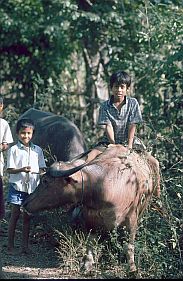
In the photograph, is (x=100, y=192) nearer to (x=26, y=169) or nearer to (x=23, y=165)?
(x=26, y=169)

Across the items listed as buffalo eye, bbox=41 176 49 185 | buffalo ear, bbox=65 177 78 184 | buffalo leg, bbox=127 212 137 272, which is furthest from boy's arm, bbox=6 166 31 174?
buffalo leg, bbox=127 212 137 272

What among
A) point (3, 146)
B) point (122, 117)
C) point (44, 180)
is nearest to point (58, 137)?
point (3, 146)

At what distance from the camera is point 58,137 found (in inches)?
394

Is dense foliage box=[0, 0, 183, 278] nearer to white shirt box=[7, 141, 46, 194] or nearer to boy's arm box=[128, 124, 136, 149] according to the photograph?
boy's arm box=[128, 124, 136, 149]

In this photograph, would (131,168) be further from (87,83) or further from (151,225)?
(87,83)

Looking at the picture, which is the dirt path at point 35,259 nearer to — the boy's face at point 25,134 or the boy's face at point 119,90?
the boy's face at point 25,134

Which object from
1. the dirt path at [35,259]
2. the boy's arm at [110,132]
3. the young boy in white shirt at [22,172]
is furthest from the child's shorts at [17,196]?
the boy's arm at [110,132]

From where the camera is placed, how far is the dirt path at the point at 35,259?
712cm

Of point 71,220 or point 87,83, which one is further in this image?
point 87,83

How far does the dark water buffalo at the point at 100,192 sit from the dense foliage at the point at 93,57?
182 cm

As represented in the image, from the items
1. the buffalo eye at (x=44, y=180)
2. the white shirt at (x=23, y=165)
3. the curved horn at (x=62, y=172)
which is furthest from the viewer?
the white shirt at (x=23, y=165)

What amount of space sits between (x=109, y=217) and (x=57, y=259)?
95 centimetres

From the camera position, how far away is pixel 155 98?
1164 centimetres

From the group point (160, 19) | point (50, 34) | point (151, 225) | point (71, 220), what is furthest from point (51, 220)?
point (50, 34)
